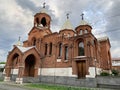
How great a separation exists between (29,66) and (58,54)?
774cm

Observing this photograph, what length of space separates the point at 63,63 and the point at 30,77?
7.87 metres

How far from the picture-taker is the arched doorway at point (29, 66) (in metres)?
27.0

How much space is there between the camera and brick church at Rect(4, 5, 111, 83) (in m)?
21.4

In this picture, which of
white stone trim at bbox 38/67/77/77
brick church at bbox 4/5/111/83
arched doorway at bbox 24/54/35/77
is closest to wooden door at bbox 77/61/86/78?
brick church at bbox 4/5/111/83

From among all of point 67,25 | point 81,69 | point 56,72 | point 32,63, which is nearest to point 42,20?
point 67,25

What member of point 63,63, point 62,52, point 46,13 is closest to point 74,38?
point 62,52

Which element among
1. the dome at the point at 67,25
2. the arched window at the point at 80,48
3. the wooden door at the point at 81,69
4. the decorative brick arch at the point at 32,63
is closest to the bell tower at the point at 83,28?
the arched window at the point at 80,48

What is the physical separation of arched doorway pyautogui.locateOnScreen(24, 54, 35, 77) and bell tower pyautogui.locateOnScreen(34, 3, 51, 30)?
759 centimetres


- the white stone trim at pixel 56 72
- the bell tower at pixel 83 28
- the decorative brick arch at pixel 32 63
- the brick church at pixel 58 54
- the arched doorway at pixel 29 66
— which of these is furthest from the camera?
the arched doorway at pixel 29 66

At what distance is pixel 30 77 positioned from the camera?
84.8 feet

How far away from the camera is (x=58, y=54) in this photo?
2456cm

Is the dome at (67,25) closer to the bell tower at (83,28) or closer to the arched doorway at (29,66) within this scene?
the bell tower at (83,28)

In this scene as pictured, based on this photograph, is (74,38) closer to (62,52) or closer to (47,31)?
(62,52)

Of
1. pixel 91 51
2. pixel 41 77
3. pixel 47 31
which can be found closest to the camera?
pixel 91 51
